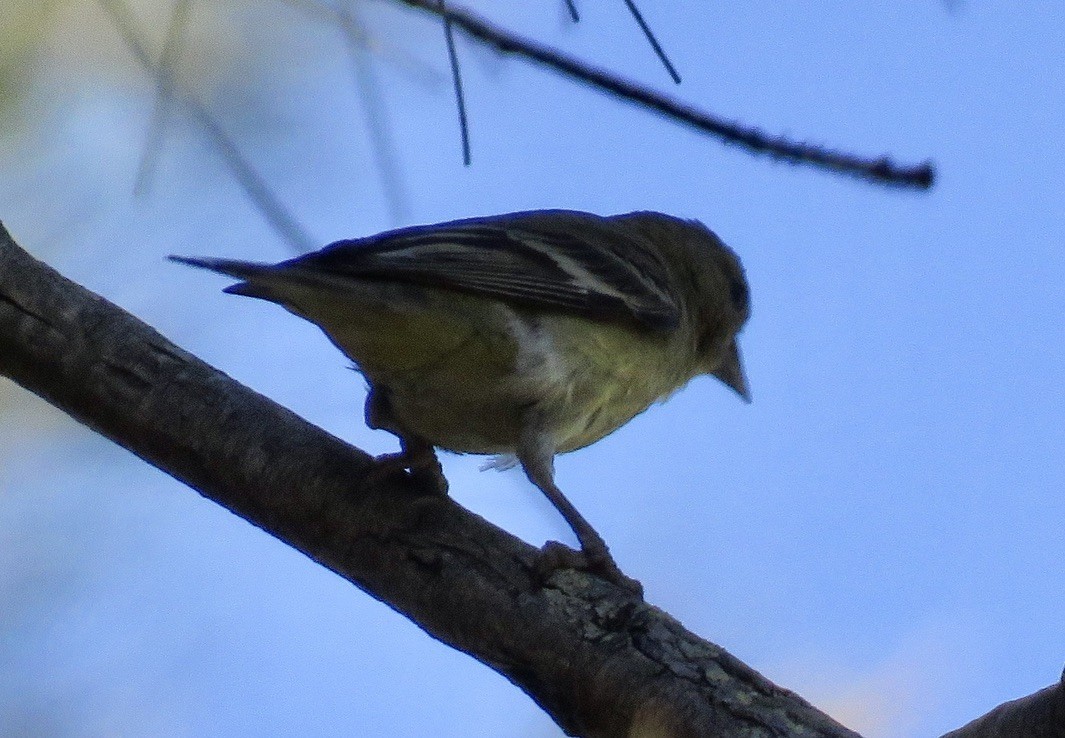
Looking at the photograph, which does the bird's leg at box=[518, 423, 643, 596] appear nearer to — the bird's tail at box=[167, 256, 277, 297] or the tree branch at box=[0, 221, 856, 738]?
the tree branch at box=[0, 221, 856, 738]

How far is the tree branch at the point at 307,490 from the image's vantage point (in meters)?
3.03

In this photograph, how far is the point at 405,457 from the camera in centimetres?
354

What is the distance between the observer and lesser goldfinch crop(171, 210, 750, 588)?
3865 mm

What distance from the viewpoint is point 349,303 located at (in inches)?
152

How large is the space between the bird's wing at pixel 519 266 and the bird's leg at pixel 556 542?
0.47m

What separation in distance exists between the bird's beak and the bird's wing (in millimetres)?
940

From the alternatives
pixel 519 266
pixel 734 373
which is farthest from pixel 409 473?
pixel 734 373

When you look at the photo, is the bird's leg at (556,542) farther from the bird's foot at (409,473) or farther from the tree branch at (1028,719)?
the tree branch at (1028,719)

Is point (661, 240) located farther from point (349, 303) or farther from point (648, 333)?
point (349, 303)

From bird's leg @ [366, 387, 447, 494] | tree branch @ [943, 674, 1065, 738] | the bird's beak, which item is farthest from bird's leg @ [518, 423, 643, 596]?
the bird's beak

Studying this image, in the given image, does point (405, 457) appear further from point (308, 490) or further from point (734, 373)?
point (734, 373)

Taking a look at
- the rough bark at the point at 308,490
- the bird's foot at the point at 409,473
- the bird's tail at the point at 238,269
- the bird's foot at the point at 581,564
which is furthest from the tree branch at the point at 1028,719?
the bird's tail at the point at 238,269

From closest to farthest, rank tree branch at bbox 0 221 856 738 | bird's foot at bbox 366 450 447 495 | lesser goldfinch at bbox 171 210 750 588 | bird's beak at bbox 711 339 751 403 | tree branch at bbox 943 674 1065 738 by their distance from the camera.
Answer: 1. tree branch at bbox 943 674 1065 738
2. tree branch at bbox 0 221 856 738
3. bird's foot at bbox 366 450 447 495
4. lesser goldfinch at bbox 171 210 750 588
5. bird's beak at bbox 711 339 751 403

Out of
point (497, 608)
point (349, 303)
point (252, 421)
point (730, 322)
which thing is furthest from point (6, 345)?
point (730, 322)
